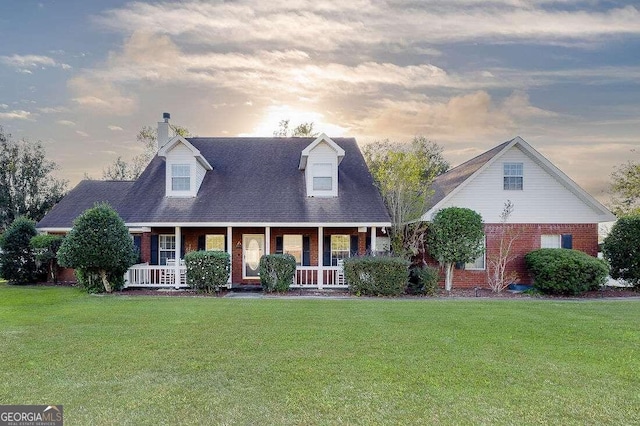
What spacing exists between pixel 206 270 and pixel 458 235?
31.8ft

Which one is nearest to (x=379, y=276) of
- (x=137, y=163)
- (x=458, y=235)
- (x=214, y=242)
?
(x=458, y=235)

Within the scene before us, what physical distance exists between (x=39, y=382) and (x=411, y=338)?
237 inches

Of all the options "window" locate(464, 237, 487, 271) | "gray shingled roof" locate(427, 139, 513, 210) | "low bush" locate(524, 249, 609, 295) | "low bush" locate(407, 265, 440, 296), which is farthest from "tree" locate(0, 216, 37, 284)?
"low bush" locate(524, 249, 609, 295)

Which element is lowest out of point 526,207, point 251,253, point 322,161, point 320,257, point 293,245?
point 320,257

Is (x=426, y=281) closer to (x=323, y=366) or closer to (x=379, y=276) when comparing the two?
(x=379, y=276)

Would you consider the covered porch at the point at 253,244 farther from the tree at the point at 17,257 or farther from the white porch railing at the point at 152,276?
the tree at the point at 17,257

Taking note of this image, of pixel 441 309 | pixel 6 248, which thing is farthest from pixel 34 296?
pixel 441 309

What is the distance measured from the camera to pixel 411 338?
7.77 meters

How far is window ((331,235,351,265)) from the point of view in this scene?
17.6 m

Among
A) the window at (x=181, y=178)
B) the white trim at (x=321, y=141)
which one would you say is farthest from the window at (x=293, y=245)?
the window at (x=181, y=178)

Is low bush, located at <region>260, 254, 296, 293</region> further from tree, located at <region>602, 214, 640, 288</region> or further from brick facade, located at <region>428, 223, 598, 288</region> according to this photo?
tree, located at <region>602, 214, 640, 288</region>

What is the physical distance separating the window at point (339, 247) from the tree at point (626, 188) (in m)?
23.6

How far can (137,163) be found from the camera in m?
36.3

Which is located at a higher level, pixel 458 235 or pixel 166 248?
pixel 458 235
